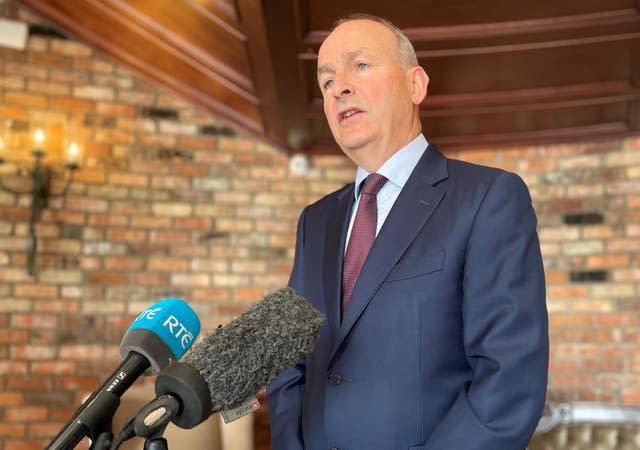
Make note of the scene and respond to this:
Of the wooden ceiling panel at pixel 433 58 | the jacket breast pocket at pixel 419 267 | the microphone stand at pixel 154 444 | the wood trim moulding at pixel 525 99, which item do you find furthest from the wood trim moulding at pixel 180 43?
the microphone stand at pixel 154 444

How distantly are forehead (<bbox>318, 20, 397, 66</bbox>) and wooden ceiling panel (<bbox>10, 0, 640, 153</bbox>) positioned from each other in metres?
1.83

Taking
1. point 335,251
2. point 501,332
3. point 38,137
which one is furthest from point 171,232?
point 501,332

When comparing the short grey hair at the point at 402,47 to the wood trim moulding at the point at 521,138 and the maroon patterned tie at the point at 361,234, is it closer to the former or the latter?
the maroon patterned tie at the point at 361,234

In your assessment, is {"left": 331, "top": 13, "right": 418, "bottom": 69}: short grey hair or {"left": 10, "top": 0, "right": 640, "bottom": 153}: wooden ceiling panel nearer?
{"left": 331, "top": 13, "right": 418, "bottom": 69}: short grey hair

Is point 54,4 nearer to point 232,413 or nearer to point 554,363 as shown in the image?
point 554,363

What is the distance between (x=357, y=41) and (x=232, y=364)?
82cm

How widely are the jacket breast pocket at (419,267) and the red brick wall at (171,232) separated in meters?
3.41

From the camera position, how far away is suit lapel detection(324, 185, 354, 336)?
1.42m

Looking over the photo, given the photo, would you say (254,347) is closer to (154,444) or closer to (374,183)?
(154,444)

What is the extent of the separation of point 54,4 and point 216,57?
113 centimetres

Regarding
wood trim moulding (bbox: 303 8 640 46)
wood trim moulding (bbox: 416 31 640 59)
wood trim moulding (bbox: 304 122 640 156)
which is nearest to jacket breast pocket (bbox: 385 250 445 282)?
wood trim moulding (bbox: 303 8 640 46)

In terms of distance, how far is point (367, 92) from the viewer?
1493mm

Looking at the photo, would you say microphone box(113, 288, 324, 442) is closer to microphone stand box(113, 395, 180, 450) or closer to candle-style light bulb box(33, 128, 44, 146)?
microphone stand box(113, 395, 180, 450)

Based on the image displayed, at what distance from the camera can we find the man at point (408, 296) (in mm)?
1215
